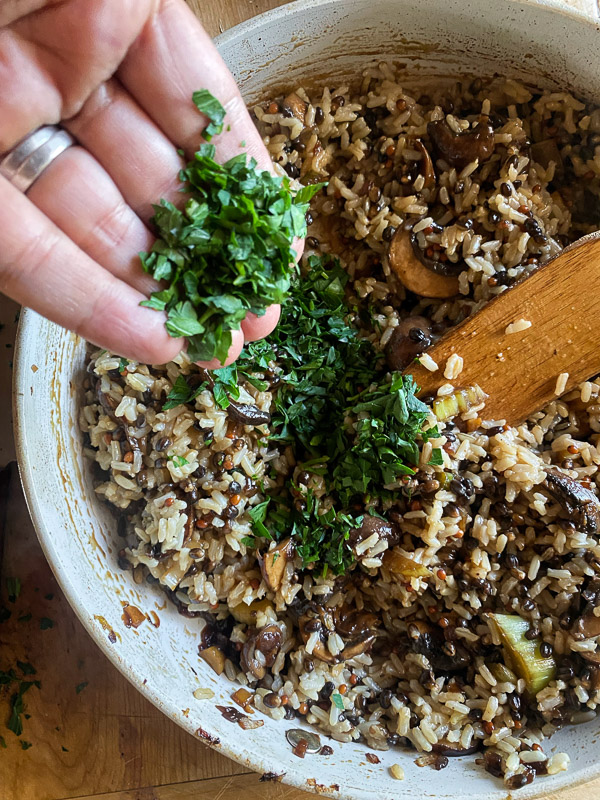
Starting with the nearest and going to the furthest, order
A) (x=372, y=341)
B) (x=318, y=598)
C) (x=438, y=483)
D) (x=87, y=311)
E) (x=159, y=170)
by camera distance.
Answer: (x=87, y=311), (x=159, y=170), (x=438, y=483), (x=318, y=598), (x=372, y=341)

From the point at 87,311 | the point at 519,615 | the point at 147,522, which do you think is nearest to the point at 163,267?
the point at 87,311

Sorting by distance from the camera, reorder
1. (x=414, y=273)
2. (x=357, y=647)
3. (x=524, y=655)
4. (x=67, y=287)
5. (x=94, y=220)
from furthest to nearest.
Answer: (x=414, y=273) < (x=357, y=647) < (x=524, y=655) < (x=94, y=220) < (x=67, y=287)

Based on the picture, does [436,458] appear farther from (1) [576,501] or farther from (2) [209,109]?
(2) [209,109]

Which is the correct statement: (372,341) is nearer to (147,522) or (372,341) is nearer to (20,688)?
(147,522)

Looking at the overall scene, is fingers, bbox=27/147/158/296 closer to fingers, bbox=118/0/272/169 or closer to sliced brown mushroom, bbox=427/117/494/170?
fingers, bbox=118/0/272/169

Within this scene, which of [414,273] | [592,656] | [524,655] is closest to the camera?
[592,656]

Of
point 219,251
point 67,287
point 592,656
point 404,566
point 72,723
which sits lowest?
point 592,656

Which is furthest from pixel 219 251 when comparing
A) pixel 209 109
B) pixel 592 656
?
pixel 592 656

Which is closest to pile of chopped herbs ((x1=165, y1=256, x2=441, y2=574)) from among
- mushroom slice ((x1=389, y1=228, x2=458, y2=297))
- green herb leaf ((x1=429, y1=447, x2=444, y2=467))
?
green herb leaf ((x1=429, y1=447, x2=444, y2=467))
